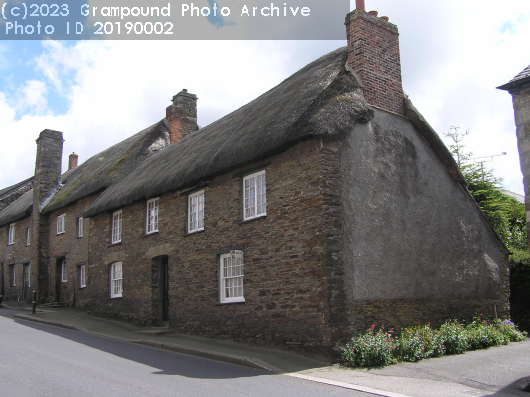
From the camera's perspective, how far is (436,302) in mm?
12297

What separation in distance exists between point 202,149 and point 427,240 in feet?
24.4

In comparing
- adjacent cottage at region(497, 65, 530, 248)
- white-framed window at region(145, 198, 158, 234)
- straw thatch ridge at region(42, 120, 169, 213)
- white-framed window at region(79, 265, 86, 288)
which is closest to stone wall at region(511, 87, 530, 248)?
adjacent cottage at region(497, 65, 530, 248)

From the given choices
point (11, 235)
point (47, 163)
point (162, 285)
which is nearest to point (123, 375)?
point (162, 285)

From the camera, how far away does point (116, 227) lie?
19188 millimetres

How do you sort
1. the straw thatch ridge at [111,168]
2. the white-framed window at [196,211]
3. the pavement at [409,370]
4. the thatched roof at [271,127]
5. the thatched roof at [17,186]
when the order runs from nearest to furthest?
the pavement at [409,370]
the thatched roof at [271,127]
the white-framed window at [196,211]
the straw thatch ridge at [111,168]
the thatched roof at [17,186]

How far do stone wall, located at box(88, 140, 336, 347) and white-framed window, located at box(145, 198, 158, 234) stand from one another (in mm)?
175

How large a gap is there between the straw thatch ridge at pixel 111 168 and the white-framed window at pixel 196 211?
691 cm

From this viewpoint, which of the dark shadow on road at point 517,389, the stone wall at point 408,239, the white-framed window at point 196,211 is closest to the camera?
the dark shadow on road at point 517,389

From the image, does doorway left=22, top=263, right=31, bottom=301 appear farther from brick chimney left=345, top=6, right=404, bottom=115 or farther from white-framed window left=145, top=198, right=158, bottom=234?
brick chimney left=345, top=6, right=404, bottom=115

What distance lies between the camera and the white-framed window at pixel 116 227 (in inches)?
747

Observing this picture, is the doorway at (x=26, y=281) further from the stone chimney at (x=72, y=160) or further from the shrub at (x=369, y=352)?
the shrub at (x=369, y=352)

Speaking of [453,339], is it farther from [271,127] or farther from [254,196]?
[271,127]

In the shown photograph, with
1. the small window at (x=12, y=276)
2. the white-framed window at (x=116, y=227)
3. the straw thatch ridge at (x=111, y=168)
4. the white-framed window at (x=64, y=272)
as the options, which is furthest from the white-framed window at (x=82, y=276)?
the small window at (x=12, y=276)

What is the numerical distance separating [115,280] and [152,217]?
11.8 ft
